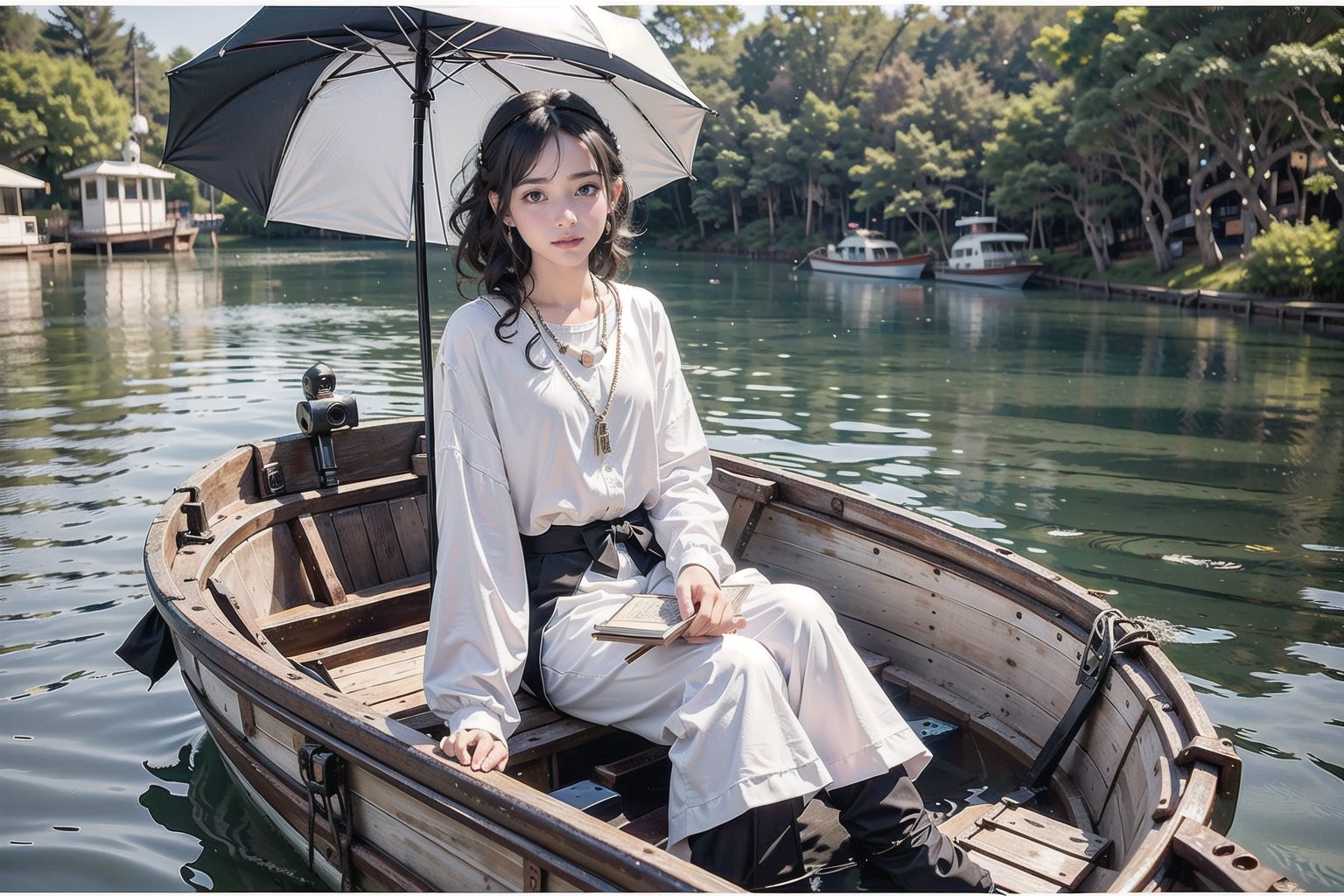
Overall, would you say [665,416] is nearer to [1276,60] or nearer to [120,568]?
[120,568]

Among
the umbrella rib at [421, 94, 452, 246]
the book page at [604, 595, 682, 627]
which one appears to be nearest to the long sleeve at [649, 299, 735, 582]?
the book page at [604, 595, 682, 627]

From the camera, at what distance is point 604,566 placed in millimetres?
3012

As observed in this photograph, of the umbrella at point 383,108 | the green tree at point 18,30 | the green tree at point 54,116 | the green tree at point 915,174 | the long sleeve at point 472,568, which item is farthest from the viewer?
the green tree at point 18,30

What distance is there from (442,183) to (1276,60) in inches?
846

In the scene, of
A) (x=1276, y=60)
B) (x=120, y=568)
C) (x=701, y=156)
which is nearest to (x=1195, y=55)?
(x=1276, y=60)

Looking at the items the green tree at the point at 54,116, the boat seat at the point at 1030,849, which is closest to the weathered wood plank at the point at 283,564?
the boat seat at the point at 1030,849

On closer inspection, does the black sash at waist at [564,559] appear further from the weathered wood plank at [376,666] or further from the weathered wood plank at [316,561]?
the weathered wood plank at [316,561]

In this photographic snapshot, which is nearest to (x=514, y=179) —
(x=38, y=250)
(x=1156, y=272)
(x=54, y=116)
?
(x=1156, y=272)

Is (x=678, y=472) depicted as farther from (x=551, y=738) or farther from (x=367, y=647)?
(x=367, y=647)

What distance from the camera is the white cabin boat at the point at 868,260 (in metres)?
36.0

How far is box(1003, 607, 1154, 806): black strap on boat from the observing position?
3.06 meters

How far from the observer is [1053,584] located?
3408 millimetres

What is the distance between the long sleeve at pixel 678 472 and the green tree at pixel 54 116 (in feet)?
168

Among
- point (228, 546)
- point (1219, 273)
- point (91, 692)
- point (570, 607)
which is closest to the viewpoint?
point (570, 607)
